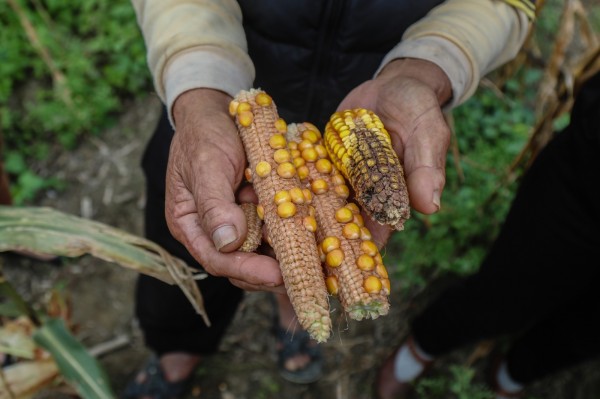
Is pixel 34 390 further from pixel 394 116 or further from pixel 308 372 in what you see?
pixel 394 116

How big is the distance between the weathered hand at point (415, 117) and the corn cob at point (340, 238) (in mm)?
151

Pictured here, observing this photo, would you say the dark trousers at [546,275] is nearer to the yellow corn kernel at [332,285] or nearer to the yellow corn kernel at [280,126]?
the yellow corn kernel at [332,285]

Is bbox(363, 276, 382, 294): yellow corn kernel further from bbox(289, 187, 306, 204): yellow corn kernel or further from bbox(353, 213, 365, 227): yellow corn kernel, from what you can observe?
bbox(289, 187, 306, 204): yellow corn kernel

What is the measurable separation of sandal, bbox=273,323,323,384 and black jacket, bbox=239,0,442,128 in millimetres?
1611

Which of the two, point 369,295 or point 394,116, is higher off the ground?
point 394,116

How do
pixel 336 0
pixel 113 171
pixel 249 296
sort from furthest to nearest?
pixel 113 171 → pixel 249 296 → pixel 336 0

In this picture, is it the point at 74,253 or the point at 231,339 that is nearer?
the point at 74,253

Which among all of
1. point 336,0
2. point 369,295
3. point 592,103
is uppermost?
point 336,0

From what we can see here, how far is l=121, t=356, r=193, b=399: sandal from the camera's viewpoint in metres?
3.17

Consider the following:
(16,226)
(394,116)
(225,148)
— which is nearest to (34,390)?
(16,226)

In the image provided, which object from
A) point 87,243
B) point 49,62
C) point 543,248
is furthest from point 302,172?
point 49,62

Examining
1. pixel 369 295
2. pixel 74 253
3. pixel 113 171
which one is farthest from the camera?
pixel 113 171

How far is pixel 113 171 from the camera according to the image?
13.4ft

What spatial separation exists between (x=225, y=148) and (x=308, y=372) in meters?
1.95
